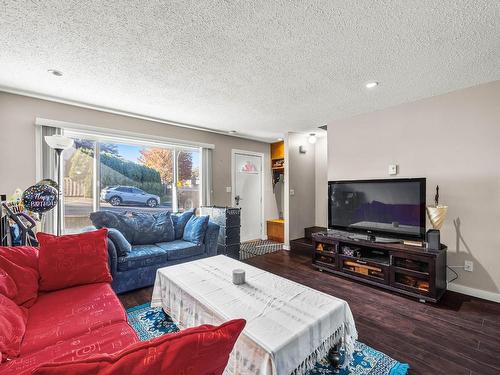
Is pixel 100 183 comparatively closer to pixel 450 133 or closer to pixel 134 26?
pixel 134 26

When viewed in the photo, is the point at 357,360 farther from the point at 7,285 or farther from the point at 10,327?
the point at 7,285

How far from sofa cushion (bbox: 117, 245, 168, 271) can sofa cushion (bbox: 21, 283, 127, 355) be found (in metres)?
0.85

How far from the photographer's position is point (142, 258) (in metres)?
2.89

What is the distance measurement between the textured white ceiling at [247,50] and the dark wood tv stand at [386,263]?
74.3 inches

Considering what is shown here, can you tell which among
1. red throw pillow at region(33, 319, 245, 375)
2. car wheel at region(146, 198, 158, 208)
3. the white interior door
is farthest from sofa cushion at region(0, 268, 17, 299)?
the white interior door

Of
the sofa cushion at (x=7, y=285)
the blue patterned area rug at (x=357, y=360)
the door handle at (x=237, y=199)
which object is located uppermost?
the door handle at (x=237, y=199)

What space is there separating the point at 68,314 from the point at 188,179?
334 centimetres

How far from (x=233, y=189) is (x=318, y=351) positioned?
4.05 metres

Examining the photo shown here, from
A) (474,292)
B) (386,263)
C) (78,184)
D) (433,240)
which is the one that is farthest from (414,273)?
(78,184)

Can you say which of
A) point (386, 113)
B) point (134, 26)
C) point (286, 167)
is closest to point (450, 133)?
point (386, 113)

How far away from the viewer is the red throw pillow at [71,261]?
6.13ft

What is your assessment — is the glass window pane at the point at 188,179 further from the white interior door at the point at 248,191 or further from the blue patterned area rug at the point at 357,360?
the blue patterned area rug at the point at 357,360

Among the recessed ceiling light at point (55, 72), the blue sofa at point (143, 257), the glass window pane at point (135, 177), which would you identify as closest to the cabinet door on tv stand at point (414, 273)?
the blue sofa at point (143, 257)

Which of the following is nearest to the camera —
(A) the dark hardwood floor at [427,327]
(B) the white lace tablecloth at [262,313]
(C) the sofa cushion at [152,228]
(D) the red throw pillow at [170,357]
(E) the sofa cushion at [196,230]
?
(D) the red throw pillow at [170,357]
